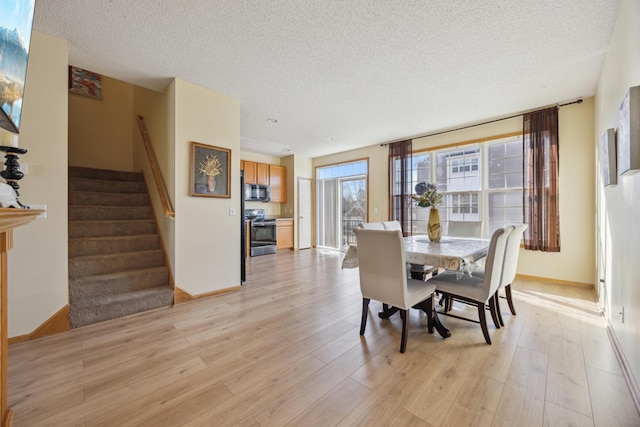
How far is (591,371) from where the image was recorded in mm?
1693

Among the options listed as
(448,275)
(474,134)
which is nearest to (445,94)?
(474,134)

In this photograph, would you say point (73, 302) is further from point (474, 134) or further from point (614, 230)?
point (474, 134)

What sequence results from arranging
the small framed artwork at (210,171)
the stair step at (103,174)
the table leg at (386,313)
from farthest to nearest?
the stair step at (103,174) < the small framed artwork at (210,171) < the table leg at (386,313)

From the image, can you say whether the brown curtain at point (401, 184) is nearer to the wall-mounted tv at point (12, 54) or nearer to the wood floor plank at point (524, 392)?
the wood floor plank at point (524, 392)

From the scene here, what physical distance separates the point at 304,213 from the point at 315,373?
5.55 metres

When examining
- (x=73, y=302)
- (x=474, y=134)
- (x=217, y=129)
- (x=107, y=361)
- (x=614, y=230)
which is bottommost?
(x=107, y=361)

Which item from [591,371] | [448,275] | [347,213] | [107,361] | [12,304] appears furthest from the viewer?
[347,213]

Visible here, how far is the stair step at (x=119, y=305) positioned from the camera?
7.80ft

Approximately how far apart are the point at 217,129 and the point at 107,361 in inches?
101

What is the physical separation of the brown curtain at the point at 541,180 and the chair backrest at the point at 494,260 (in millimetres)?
2231

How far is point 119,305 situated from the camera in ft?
8.45

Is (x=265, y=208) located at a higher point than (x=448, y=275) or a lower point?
higher

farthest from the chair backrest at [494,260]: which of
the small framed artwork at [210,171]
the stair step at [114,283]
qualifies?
the stair step at [114,283]

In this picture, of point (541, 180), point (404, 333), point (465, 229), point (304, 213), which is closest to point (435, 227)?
point (465, 229)
